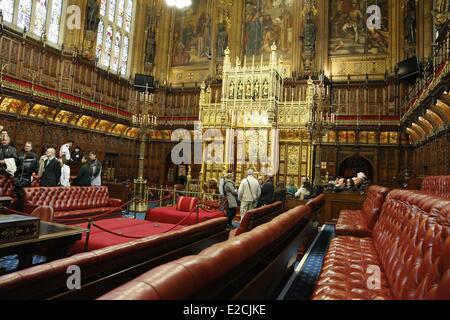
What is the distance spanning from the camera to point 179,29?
66.6ft

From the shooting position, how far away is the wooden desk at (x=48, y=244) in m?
3.34

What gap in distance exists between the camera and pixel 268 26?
18266 mm

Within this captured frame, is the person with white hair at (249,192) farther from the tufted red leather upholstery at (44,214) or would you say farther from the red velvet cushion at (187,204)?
the tufted red leather upholstery at (44,214)

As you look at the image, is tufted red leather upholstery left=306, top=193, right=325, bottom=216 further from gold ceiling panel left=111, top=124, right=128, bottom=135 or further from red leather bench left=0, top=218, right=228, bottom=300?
gold ceiling panel left=111, top=124, right=128, bottom=135

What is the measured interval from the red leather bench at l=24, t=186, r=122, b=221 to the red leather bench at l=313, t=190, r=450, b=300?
517 centimetres

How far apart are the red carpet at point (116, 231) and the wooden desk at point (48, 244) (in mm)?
258

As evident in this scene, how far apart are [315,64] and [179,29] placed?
958 cm

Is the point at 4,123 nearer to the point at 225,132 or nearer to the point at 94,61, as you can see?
the point at 94,61

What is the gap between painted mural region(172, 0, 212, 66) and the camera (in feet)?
64.6

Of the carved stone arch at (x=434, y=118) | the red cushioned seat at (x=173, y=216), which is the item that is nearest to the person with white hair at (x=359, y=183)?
the carved stone arch at (x=434, y=118)

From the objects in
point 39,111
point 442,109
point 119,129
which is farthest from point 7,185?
point 442,109

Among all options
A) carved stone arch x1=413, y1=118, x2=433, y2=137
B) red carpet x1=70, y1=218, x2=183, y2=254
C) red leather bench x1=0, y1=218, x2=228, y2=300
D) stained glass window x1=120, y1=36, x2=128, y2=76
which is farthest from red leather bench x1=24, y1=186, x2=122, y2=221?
stained glass window x1=120, y1=36, x2=128, y2=76

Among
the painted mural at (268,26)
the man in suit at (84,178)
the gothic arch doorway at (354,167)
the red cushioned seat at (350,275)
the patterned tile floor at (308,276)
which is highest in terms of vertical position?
the painted mural at (268,26)

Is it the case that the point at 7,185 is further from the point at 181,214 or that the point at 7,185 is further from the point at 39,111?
the point at 39,111
